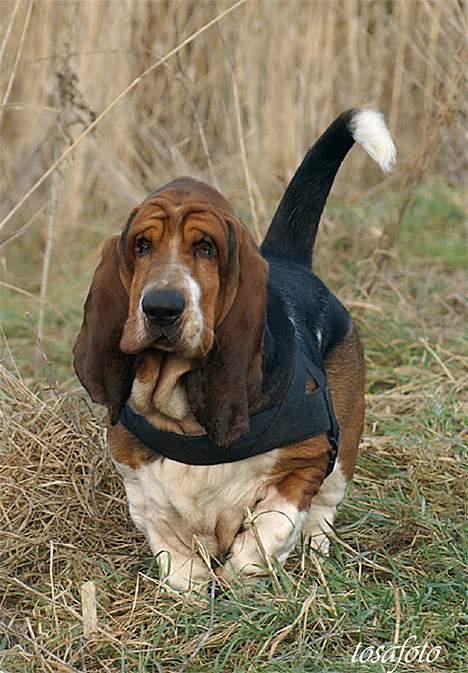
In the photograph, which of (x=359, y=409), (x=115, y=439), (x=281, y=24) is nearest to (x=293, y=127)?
(x=281, y=24)

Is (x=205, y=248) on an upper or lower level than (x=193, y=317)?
upper

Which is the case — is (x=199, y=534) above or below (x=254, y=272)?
below

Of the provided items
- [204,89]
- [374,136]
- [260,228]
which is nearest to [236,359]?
[374,136]

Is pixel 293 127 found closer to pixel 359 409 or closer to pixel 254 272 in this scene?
pixel 359 409

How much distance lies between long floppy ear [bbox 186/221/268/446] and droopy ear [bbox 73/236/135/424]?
187 mm

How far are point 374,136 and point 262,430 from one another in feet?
3.68

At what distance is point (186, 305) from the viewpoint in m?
3.41

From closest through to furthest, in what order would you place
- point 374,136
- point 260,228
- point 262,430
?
1. point 262,430
2. point 374,136
3. point 260,228

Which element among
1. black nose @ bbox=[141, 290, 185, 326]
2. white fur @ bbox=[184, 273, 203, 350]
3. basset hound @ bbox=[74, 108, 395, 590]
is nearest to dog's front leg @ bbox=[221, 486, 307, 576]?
basset hound @ bbox=[74, 108, 395, 590]

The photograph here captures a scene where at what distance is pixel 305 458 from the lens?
399 cm

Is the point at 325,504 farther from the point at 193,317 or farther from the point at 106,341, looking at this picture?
the point at 193,317

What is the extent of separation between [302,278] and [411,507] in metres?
0.84

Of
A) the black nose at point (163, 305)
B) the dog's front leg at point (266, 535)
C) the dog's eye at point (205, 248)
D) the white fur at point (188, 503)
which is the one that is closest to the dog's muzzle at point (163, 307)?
the black nose at point (163, 305)

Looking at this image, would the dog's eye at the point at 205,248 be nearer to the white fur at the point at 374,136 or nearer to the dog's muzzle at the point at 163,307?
the dog's muzzle at the point at 163,307
